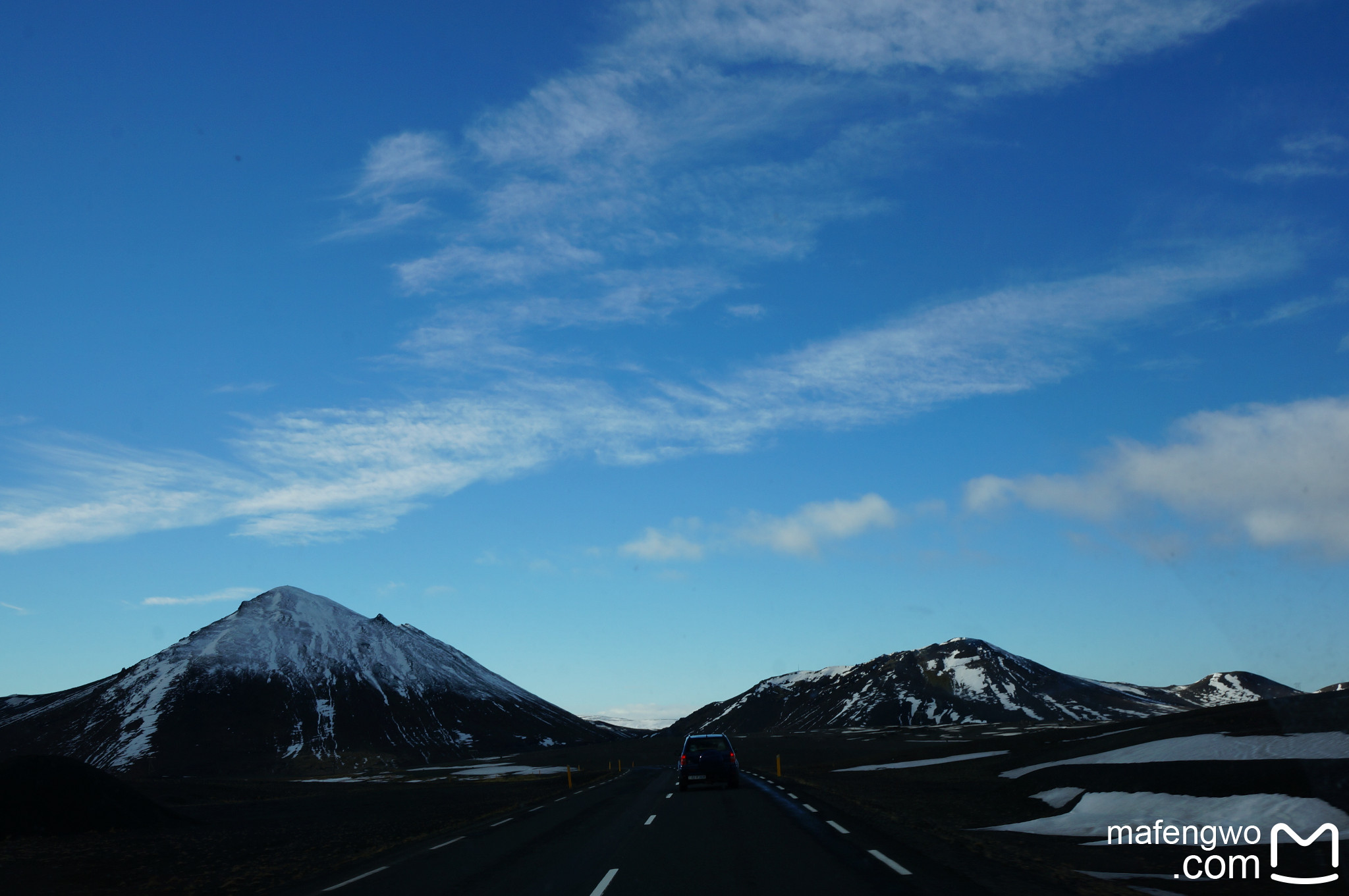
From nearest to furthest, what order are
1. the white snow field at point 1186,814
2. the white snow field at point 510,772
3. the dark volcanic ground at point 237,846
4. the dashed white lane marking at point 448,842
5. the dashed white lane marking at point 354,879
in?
the dashed white lane marking at point 354,879
the dark volcanic ground at point 237,846
the white snow field at point 1186,814
the dashed white lane marking at point 448,842
the white snow field at point 510,772

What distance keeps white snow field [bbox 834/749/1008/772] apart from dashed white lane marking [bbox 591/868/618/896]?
136 feet

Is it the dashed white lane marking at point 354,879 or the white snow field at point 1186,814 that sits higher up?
the white snow field at point 1186,814

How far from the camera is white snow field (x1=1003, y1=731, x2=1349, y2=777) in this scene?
2406 centimetres

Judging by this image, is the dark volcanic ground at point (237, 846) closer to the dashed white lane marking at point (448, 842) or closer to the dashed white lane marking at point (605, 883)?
the dashed white lane marking at point (448, 842)

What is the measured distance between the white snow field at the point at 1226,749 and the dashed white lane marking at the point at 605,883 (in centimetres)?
1851

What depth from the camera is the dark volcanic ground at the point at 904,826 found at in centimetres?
1470

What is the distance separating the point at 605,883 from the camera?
1290 centimetres

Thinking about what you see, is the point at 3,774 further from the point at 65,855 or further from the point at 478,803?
the point at 478,803

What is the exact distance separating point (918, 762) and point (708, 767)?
99.9 feet

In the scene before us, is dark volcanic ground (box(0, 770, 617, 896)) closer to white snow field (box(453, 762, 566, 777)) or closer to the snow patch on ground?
the snow patch on ground

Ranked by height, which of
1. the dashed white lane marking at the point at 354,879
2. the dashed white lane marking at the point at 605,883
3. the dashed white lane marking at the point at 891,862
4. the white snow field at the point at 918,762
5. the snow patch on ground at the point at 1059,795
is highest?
the dashed white lane marking at the point at 891,862

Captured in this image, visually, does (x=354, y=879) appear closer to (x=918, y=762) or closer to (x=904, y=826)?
(x=904, y=826)

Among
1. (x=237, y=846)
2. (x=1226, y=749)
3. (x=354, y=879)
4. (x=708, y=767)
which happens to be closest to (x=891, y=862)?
(x=354, y=879)

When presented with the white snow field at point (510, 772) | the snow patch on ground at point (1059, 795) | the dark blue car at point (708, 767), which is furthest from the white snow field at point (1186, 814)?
the white snow field at point (510, 772)
